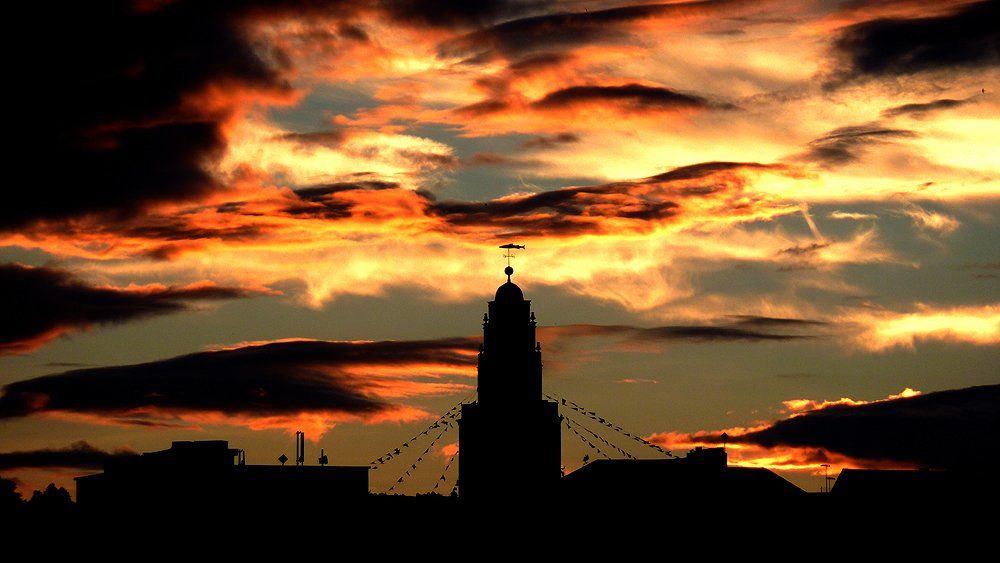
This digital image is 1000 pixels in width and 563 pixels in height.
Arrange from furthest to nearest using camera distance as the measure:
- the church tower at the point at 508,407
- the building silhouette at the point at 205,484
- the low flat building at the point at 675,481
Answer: the church tower at the point at 508,407
the building silhouette at the point at 205,484
the low flat building at the point at 675,481

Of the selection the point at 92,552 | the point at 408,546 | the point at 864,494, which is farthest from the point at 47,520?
the point at 864,494

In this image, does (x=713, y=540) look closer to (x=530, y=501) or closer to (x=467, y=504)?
(x=530, y=501)

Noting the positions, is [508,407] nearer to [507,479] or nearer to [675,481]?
[507,479]

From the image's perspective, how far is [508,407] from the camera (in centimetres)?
14188

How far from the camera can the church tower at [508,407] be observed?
140875 mm

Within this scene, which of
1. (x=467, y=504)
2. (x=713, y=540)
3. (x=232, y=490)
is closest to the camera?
(x=713, y=540)

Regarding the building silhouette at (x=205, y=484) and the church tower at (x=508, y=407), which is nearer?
the building silhouette at (x=205, y=484)

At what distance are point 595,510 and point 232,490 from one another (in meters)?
26.1

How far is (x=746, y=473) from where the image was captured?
109 meters

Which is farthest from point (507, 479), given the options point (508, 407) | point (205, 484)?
point (205, 484)

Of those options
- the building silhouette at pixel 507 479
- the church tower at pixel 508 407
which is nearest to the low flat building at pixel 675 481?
the building silhouette at pixel 507 479

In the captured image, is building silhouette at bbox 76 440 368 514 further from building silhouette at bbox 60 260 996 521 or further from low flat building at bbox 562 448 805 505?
low flat building at bbox 562 448 805 505

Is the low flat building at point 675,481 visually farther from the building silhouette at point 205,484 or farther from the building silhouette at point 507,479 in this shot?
the building silhouette at point 205,484

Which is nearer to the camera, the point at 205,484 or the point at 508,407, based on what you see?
the point at 205,484
